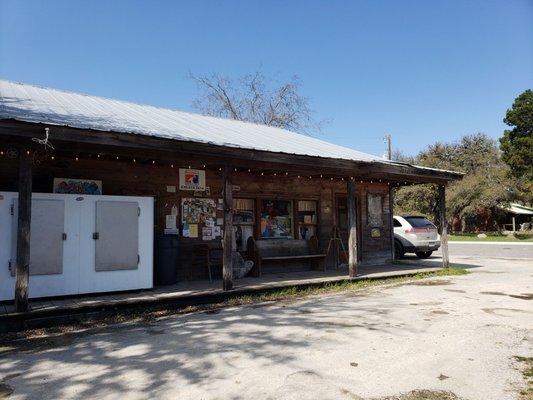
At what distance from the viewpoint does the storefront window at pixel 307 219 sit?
1228cm

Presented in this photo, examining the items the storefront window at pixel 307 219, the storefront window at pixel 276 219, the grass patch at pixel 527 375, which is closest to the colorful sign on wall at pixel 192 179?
the storefront window at pixel 276 219

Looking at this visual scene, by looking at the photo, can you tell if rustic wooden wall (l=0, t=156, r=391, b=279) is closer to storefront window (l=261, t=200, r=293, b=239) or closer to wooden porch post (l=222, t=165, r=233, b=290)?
storefront window (l=261, t=200, r=293, b=239)

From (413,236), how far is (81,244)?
40.0ft

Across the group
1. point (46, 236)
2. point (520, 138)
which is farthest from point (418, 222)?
point (520, 138)

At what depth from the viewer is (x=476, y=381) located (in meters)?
3.97

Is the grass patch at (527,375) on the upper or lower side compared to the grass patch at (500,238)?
lower

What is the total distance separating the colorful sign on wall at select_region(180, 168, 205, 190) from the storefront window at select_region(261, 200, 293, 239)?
6.57 feet

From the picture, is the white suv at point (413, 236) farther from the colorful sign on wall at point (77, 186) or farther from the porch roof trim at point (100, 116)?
the colorful sign on wall at point (77, 186)

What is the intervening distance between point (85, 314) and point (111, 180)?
342 cm

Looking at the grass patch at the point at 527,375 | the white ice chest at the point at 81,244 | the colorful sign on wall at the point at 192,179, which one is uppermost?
the colorful sign on wall at the point at 192,179

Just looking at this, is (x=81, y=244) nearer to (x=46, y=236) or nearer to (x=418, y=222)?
(x=46, y=236)

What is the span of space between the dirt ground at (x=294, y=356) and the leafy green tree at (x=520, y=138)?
3654 centimetres

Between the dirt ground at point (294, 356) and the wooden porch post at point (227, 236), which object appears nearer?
the dirt ground at point (294, 356)

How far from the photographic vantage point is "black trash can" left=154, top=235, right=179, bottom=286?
8724 mm
